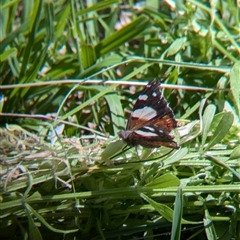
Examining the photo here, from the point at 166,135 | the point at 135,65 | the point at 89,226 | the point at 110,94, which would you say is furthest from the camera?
the point at 135,65

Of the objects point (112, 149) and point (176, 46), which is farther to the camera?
point (176, 46)

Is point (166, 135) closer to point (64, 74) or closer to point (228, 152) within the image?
point (228, 152)

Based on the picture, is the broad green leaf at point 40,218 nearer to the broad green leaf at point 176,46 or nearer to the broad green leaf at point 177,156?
the broad green leaf at point 177,156

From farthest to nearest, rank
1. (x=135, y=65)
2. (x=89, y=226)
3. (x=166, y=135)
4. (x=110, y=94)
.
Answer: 1. (x=135, y=65)
2. (x=110, y=94)
3. (x=89, y=226)
4. (x=166, y=135)

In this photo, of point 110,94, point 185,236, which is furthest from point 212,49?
point 185,236

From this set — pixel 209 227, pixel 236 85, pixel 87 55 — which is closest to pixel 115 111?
pixel 87 55

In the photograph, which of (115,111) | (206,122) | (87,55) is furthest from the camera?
(87,55)

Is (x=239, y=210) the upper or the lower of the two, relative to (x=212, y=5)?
lower

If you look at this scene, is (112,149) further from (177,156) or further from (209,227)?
(209,227)
